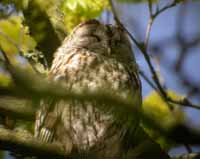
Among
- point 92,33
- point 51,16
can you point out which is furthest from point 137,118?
point 51,16

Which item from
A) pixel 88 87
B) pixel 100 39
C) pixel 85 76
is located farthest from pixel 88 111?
pixel 100 39

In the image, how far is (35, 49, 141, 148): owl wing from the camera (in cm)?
303

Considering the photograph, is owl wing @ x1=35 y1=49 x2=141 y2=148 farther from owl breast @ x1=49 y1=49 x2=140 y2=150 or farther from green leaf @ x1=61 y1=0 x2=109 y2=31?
green leaf @ x1=61 y1=0 x2=109 y2=31

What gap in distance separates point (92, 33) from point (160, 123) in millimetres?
3038

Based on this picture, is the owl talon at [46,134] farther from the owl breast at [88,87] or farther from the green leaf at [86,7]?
the green leaf at [86,7]

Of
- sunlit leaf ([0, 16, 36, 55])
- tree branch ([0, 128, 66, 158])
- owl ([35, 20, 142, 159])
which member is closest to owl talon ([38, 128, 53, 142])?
owl ([35, 20, 142, 159])

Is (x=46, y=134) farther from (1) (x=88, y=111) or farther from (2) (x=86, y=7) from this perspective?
(2) (x=86, y=7)

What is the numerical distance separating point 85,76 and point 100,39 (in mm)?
757

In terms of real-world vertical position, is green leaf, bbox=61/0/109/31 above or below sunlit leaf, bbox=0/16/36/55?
above

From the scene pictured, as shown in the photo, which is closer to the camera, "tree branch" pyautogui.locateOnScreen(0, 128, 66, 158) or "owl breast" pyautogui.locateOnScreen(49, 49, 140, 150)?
"tree branch" pyautogui.locateOnScreen(0, 128, 66, 158)

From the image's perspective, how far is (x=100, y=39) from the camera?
3855mm

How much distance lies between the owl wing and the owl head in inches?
6.8

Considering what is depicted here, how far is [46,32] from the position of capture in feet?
13.3

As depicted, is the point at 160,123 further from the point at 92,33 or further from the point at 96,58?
the point at 92,33
